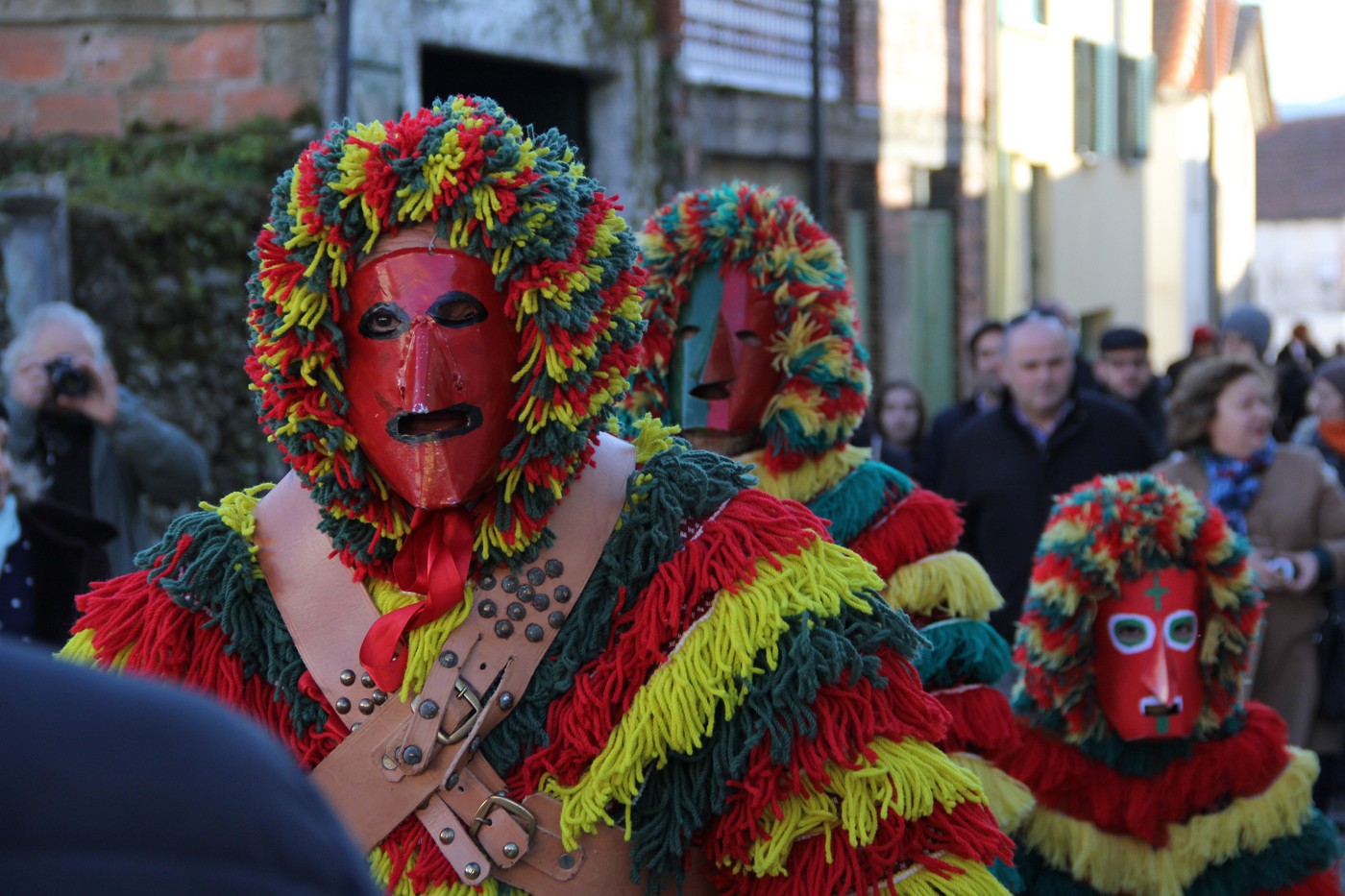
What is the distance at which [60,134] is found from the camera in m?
7.41

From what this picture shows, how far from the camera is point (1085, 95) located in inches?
701

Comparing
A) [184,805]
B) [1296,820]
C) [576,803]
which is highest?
[184,805]

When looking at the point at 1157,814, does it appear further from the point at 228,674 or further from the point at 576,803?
the point at 228,674

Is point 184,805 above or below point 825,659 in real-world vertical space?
above

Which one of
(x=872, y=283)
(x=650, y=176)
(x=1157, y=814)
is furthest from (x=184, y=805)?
(x=872, y=283)

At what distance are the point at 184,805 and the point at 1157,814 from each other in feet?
10.9

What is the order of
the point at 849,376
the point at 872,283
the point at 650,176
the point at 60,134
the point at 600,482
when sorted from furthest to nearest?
the point at 872,283 < the point at 650,176 < the point at 60,134 < the point at 849,376 < the point at 600,482

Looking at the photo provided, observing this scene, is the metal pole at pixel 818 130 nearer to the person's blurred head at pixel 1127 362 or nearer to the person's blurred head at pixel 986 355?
the person's blurred head at pixel 986 355

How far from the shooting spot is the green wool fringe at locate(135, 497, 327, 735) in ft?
7.23

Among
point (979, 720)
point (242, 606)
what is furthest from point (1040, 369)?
point (242, 606)

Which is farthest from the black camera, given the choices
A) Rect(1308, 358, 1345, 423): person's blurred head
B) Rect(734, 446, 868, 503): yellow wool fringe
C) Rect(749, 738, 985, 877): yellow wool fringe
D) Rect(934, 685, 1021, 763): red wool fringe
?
Rect(1308, 358, 1345, 423): person's blurred head

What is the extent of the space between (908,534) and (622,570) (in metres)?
1.45

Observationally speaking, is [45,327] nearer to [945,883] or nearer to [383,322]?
[383,322]

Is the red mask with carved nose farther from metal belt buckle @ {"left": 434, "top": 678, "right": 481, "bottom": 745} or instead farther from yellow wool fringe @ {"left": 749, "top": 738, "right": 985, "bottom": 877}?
yellow wool fringe @ {"left": 749, "top": 738, "right": 985, "bottom": 877}
